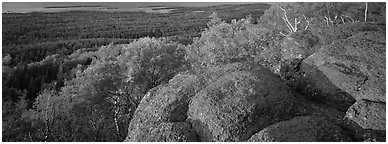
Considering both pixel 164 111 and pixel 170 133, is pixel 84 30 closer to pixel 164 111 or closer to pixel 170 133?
pixel 164 111

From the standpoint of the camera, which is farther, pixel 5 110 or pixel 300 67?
pixel 5 110

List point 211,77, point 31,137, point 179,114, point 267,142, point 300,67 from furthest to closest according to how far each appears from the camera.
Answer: point 31,137, point 300,67, point 211,77, point 179,114, point 267,142

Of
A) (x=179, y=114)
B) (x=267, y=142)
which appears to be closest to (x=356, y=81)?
(x=267, y=142)

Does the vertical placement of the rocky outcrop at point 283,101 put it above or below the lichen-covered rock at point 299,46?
below

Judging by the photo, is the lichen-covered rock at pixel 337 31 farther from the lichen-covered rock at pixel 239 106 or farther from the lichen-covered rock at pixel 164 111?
the lichen-covered rock at pixel 164 111

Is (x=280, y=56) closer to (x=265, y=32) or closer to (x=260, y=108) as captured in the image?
(x=260, y=108)

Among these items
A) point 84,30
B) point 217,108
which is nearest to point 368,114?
point 217,108

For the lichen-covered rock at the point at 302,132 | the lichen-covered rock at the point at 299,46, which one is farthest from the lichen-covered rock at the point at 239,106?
the lichen-covered rock at the point at 299,46
